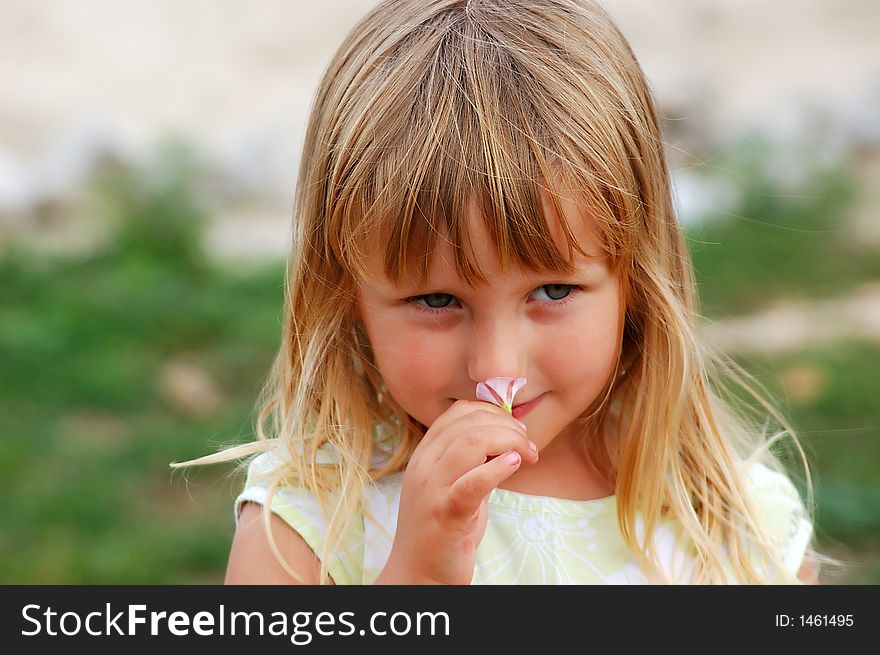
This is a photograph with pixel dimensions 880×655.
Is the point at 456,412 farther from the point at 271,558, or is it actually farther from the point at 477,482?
the point at 271,558

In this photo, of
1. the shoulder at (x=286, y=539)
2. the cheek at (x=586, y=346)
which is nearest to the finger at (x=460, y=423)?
the cheek at (x=586, y=346)

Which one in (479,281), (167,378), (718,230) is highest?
(718,230)

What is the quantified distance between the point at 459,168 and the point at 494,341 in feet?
0.82

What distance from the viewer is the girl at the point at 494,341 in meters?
1.64

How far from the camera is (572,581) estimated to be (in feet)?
6.27

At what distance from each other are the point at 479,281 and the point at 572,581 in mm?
594

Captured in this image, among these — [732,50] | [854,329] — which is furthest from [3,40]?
[854,329]

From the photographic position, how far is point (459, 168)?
64.0 inches

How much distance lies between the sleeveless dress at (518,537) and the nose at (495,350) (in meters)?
0.38

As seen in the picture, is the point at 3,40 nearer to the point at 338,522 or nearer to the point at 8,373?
the point at 8,373

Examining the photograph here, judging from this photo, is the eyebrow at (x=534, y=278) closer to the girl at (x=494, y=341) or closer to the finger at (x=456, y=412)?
the girl at (x=494, y=341)

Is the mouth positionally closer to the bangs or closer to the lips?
the lips

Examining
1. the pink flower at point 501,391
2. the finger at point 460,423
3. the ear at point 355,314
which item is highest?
the ear at point 355,314

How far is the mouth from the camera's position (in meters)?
1.74
